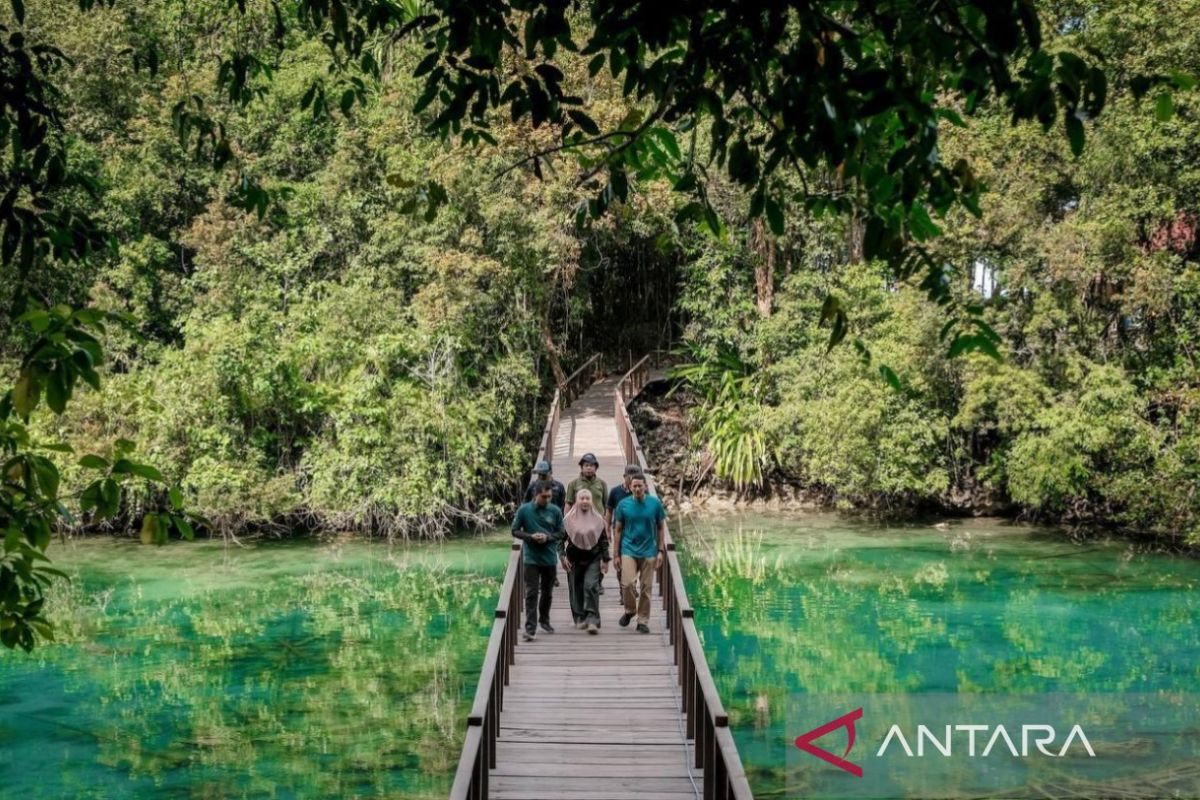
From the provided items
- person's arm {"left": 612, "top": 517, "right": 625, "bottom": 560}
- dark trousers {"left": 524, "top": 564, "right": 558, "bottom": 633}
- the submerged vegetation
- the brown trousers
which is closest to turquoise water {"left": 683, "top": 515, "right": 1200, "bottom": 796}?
the submerged vegetation

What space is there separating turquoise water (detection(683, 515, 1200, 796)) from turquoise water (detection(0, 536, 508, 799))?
369 cm

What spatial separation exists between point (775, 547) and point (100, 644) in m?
12.3

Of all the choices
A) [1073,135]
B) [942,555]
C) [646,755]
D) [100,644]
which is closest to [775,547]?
[942,555]

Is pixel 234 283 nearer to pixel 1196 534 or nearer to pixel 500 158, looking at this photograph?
pixel 500 158

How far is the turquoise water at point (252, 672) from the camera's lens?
12.6m

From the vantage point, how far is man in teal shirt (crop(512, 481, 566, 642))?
9281mm

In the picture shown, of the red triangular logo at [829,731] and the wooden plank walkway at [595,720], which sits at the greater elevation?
the wooden plank walkway at [595,720]

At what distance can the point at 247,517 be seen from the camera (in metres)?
23.6

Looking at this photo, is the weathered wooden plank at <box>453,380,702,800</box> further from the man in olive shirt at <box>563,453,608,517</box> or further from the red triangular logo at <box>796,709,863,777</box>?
the red triangular logo at <box>796,709,863,777</box>

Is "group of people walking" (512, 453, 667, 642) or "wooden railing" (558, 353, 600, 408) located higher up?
"wooden railing" (558, 353, 600, 408)

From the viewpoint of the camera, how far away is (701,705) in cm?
707

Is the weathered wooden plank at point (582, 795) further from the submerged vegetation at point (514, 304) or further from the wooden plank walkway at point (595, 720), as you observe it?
the submerged vegetation at point (514, 304)

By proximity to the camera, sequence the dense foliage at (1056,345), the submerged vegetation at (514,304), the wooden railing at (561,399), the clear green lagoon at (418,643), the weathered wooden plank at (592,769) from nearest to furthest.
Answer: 1. the weathered wooden plank at (592,769)
2. the clear green lagoon at (418,643)
3. the wooden railing at (561,399)
4. the dense foliage at (1056,345)
5. the submerged vegetation at (514,304)

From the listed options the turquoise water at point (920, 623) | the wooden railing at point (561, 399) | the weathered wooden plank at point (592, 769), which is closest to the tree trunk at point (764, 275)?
the wooden railing at point (561, 399)
